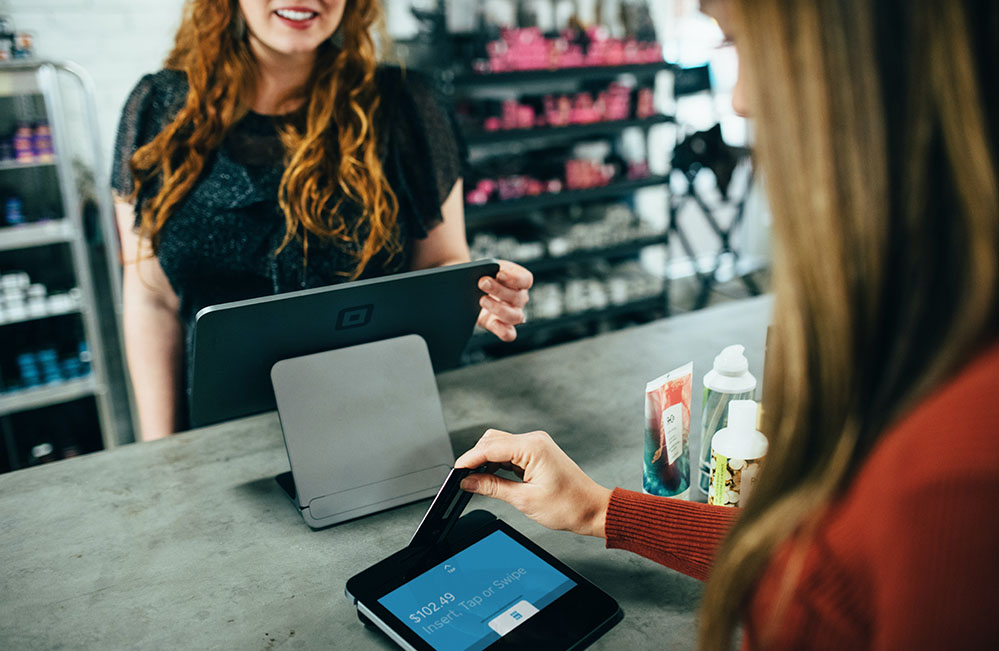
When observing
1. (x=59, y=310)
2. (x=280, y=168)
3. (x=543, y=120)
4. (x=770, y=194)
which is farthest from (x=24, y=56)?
(x=770, y=194)

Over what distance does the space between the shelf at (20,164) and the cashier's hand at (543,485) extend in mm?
2894

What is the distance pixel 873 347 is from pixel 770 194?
13cm

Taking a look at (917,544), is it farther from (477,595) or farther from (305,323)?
(305,323)

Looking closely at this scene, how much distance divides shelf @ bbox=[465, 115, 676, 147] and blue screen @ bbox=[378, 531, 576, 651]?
9.54 ft

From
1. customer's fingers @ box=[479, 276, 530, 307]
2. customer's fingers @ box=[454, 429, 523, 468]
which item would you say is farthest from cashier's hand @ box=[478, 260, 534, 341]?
customer's fingers @ box=[454, 429, 523, 468]

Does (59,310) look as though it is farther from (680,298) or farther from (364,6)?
(680,298)

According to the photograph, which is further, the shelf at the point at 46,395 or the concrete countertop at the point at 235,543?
the shelf at the point at 46,395

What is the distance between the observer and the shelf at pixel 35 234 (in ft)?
9.89

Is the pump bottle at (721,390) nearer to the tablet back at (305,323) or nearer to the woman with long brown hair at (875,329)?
the tablet back at (305,323)

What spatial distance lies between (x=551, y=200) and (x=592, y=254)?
0.43m

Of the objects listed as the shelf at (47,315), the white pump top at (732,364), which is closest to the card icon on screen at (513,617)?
the white pump top at (732,364)

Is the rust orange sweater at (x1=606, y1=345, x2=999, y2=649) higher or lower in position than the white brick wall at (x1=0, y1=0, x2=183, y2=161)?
lower

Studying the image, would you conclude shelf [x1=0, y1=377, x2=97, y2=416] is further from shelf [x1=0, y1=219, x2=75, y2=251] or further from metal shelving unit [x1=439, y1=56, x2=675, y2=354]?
metal shelving unit [x1=439, y1=56, x2=675, y2=354]

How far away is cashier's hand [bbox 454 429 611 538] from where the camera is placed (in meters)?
1.00
